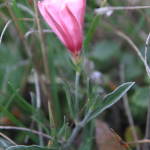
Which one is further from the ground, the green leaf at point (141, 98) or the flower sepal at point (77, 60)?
the flower sepal at point (77, 60)

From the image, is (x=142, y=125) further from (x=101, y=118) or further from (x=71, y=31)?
(x=71, y=31)

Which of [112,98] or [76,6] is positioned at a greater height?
[76,6]

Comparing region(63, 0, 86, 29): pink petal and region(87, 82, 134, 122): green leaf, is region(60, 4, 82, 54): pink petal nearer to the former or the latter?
region(63, 0, 86, 29): pink petal

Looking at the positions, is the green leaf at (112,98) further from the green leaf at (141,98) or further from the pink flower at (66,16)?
the green leaf at (141,98)

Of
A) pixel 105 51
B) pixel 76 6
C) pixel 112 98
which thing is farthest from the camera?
pixel 105 51

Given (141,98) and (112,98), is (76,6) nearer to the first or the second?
(112,98)

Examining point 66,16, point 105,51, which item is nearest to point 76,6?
point 66,16

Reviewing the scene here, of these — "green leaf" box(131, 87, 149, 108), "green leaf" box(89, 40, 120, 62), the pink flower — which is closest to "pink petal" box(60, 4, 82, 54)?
the pink flower

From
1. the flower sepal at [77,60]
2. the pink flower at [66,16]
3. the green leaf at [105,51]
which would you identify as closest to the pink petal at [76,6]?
the pink flower at [66,16]
